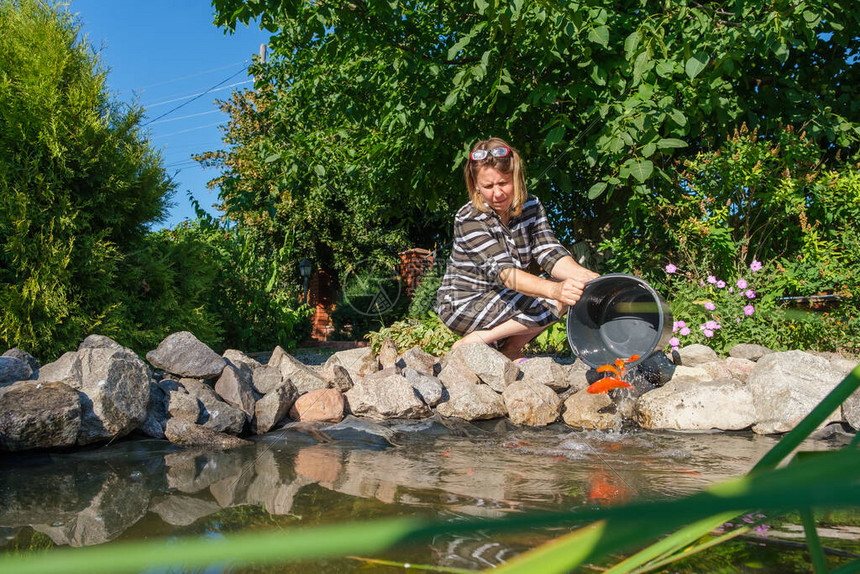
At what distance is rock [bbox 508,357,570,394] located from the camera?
12.0 ft

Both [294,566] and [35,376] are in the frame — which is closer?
[294,566]

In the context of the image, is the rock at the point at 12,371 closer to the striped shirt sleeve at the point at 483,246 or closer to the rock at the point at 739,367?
the striped shirt sleeve at the point at 483,246

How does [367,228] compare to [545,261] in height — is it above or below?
above

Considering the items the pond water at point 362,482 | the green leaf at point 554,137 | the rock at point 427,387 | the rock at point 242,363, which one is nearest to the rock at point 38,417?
the pond water at point 362,482

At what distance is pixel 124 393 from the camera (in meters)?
2.60

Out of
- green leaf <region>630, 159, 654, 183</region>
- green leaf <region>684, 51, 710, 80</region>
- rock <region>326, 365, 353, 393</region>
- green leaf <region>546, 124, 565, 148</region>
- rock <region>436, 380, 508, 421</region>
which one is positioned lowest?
rock <region>436, 380, 508, 421</region>

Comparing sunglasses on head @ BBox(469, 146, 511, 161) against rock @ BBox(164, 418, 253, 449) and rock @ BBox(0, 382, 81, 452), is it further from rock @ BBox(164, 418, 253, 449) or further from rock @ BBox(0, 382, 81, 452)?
rock @ BBox(0, 382, 81, 452)

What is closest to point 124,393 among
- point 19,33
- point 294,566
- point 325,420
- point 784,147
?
point 325,420

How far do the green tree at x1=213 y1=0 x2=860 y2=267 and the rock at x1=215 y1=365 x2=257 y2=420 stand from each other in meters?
2.51

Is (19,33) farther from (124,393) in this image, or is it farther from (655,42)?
(655,42)

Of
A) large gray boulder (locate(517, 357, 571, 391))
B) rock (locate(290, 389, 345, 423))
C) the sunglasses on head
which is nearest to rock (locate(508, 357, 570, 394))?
large gray boulder (locate(517, 357, 571, 391))

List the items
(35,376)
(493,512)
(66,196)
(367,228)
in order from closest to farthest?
(493,512)
(35,376)
(66,196)
(367,228)

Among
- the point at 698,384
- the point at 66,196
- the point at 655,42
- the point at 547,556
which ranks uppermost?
the point at 655,42

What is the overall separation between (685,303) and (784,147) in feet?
5.00
